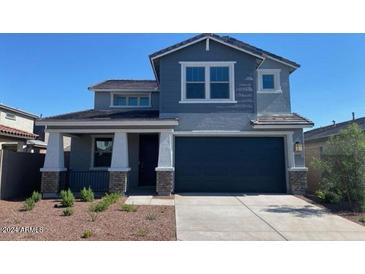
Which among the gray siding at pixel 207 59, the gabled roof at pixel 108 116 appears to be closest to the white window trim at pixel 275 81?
the gray siding at pixel 207 59

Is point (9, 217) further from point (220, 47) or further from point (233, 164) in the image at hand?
point (220, 47)

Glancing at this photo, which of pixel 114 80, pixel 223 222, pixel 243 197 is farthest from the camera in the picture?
pixel 114 80

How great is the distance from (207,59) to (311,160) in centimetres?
855

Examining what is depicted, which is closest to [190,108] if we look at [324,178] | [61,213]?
[324,178]

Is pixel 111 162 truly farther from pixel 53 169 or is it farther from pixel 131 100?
pixel 131 100

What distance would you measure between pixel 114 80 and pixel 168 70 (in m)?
6.34

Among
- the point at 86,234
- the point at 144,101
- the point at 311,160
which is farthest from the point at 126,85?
the point at 86,234

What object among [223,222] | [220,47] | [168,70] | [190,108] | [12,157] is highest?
[220,47]

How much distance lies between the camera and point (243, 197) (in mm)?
11820

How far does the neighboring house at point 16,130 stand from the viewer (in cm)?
1624

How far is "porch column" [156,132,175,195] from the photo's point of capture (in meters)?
12.0

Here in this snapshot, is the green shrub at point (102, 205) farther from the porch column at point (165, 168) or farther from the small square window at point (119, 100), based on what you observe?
the small square window at point (119, 100)

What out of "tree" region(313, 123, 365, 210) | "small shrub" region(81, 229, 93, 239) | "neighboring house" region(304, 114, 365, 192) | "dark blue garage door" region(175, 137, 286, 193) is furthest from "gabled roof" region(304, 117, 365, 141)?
"small shrub" region(81, 229, 93, 239)

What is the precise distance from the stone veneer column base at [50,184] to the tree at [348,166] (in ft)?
35.1
